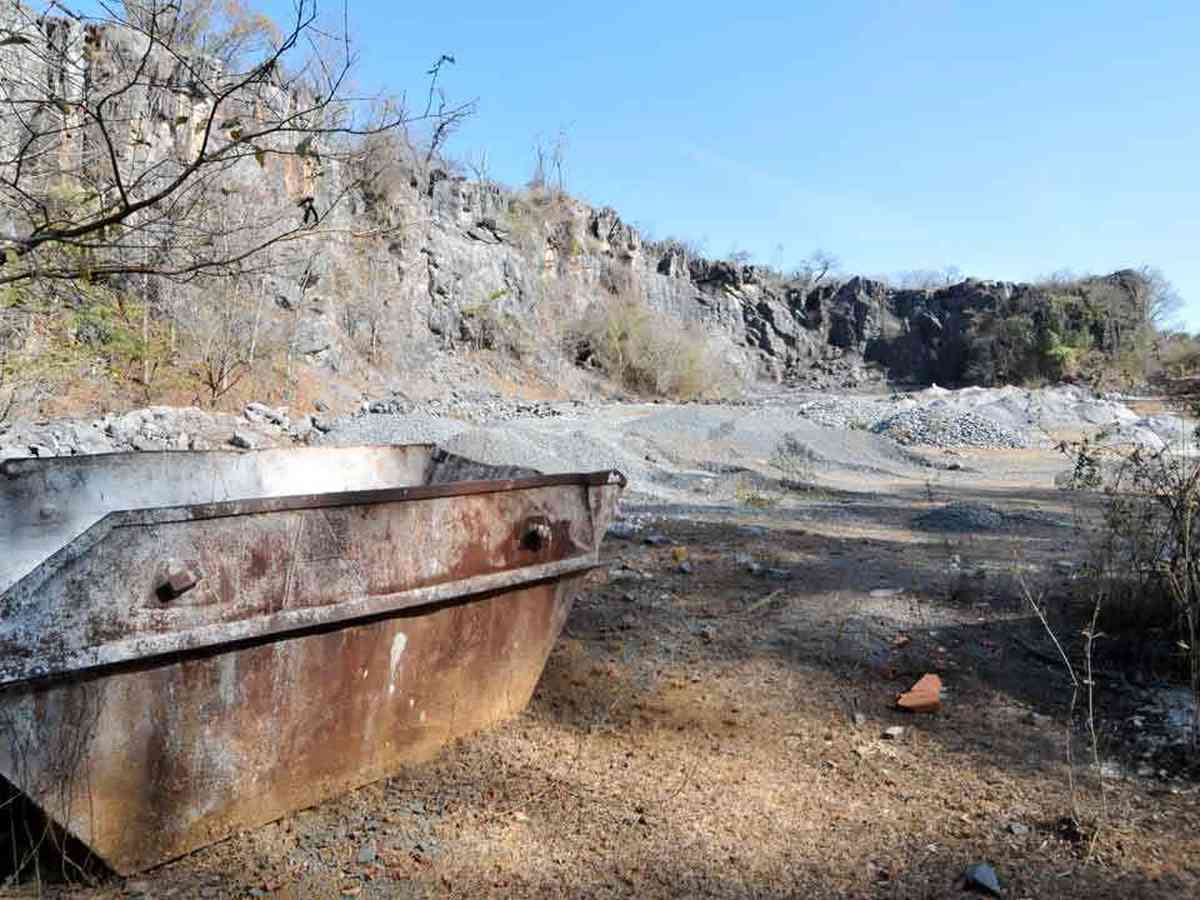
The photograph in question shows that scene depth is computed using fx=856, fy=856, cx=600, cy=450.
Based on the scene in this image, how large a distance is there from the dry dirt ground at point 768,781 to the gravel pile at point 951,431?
1358 cm

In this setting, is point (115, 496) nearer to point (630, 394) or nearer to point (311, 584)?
point (311, 584)

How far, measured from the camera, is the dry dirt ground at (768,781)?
237 centimetres

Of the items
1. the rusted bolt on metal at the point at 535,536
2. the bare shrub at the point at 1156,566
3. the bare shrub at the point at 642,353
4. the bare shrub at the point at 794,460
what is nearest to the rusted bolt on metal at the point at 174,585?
the rusted bolt on metal at the point at 535,536

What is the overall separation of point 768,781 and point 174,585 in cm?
202

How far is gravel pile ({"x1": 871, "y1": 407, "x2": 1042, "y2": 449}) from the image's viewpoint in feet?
58.9

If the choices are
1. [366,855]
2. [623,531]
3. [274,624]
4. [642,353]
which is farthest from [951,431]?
[274,624]

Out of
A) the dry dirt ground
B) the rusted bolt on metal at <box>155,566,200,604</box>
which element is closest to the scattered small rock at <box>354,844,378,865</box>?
the dry dirt ground

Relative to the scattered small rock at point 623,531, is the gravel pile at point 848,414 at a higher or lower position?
higher

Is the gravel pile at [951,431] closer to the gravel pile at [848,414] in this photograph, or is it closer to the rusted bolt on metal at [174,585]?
the gravel pile at [848,414]

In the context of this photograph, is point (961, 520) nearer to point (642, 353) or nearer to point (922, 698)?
point (922, 698)

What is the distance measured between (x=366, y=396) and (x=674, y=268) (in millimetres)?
24084


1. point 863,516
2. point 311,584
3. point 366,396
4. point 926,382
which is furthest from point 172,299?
point 926,382

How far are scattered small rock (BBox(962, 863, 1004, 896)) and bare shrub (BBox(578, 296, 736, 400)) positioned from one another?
91.2 ft

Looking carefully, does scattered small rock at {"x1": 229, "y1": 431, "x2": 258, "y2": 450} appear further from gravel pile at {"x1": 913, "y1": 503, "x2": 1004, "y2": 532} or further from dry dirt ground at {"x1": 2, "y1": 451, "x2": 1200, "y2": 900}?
gravel pile at {"x1": 913, "y1": 503, "x2": 1004, "y2": 532}
